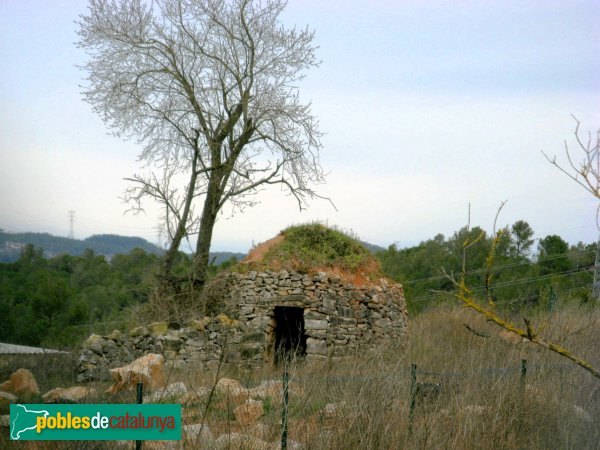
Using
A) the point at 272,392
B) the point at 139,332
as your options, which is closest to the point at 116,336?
the point at 139,332

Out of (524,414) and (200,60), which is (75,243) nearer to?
(200,60)

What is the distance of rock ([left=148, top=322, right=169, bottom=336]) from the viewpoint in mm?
13516

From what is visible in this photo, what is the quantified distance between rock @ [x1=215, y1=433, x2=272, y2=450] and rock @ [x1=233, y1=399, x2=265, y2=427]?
0.24 metres

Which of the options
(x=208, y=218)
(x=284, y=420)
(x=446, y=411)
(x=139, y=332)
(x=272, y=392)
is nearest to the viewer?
(x=284, y=420)

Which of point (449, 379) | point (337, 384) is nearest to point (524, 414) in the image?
point (449, 379)

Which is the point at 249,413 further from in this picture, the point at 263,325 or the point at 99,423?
the point at 263,325

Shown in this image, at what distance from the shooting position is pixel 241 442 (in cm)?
527

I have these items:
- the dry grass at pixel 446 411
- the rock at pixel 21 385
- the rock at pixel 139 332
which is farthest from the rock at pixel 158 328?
the dry grass at pixel 446 411

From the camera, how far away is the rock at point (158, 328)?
44.3ft

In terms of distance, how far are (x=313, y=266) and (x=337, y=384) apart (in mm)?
7543

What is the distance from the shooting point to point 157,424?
5.54m

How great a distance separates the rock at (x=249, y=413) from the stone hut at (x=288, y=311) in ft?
20.6

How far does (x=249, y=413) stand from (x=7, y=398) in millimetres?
4971

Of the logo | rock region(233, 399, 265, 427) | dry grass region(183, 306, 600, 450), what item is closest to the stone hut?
dry grass region(183, 306, 600, 450)
